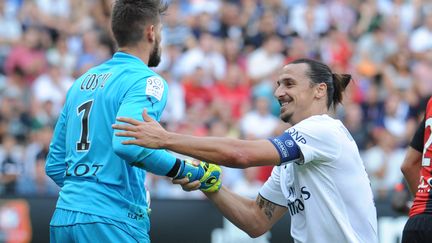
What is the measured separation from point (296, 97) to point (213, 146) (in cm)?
100

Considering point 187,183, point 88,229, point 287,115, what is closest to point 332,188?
point 287,115

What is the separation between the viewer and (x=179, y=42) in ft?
52.7

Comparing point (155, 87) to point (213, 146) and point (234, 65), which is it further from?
point (234, 65)

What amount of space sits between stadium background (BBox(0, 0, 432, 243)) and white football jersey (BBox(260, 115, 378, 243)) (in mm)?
4738

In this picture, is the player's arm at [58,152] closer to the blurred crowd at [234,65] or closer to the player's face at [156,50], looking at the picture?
the player's face at [156,50]

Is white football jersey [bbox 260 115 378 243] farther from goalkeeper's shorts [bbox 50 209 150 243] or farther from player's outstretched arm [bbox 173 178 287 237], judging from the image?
goalkeeper's shorts [bbox 50 209 150 243]

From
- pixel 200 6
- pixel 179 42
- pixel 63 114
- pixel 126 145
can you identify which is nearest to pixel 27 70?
pixel 179 42

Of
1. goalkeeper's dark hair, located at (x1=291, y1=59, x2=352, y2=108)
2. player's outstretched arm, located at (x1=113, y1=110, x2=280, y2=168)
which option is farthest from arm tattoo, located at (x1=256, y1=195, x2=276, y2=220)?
player's outstretched arm, located at (x1=113, y1=110, x2=280, y2=168)

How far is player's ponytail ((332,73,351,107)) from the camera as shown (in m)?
6.09

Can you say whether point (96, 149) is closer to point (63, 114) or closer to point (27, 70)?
point (63, 114)

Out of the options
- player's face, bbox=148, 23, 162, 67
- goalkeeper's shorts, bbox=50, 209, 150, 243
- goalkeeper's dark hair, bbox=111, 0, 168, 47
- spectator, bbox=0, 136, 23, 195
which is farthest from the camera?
spectator, bbox=0, 136, 23, 195

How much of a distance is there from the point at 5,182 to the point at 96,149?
Result: 6234 millimetres

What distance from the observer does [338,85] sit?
6109mm

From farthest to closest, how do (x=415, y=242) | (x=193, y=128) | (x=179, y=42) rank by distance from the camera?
1. (x=179, y=42)
2. (x=193, y=128)
3. (x=415, y=242)
